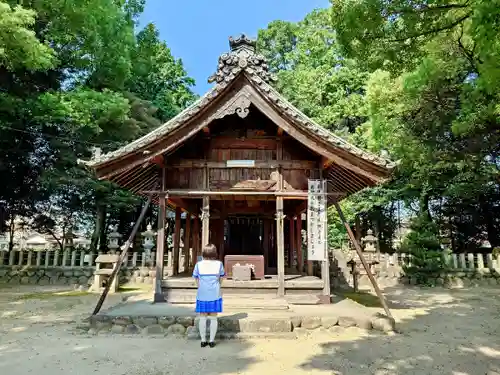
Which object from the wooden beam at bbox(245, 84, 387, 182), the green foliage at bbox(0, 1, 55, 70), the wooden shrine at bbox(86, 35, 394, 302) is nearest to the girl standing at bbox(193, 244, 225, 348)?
the wooden shrine at bbox(86, 35, 394, 302)

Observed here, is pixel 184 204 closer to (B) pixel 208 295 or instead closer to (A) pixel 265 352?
(B) pixel 208 295

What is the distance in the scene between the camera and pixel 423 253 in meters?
18.8

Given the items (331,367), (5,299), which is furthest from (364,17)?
(5,299)

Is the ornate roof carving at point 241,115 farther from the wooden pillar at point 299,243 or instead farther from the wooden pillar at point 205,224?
the wooden pillar at point 299,243

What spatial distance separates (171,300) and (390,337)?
17.1 feet

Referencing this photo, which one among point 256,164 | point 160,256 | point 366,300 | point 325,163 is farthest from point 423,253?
point 160,256

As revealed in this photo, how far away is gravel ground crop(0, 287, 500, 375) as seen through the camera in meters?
5.06

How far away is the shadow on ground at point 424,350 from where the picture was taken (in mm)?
5117

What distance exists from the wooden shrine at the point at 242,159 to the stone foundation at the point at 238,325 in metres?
1.79

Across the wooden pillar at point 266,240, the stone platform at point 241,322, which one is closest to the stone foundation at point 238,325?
the stone platform at point 241,322

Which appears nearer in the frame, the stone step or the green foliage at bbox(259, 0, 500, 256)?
the green foliage at bbox(259, 0, 500, 256)

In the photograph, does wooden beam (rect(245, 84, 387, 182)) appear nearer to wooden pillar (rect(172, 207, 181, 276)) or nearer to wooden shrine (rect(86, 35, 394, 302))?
wooden shrine (rect(86, 35, 394, 302))

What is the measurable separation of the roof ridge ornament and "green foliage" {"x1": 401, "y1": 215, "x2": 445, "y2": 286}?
45.7ft

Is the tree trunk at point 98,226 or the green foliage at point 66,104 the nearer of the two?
the green foliage at point 66,104
